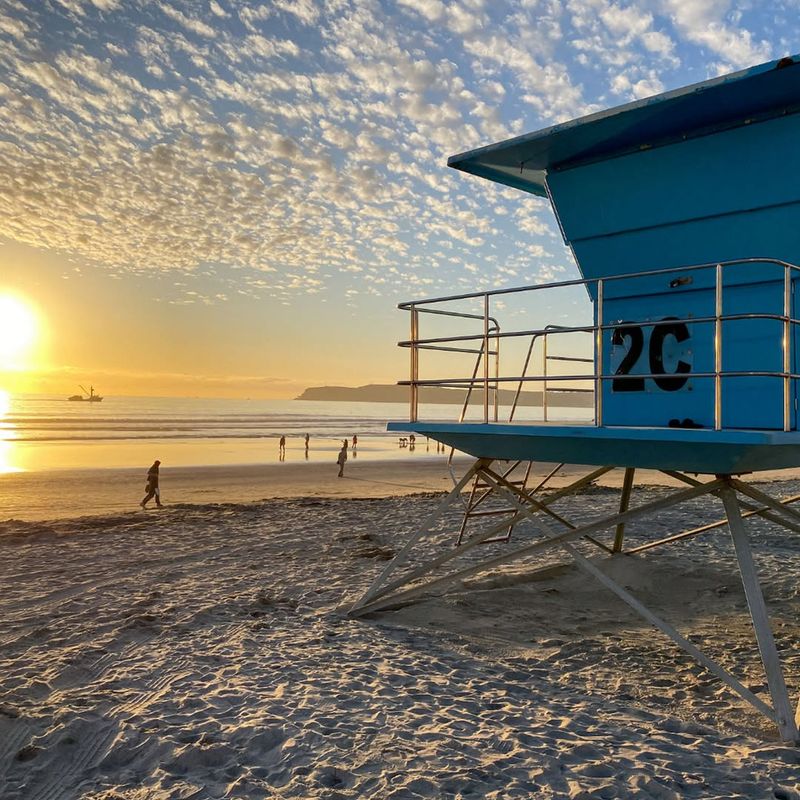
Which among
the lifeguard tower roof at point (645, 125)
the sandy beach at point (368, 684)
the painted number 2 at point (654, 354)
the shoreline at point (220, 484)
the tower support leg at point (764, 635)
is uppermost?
the lifeguard tower roof at point (645, 125)

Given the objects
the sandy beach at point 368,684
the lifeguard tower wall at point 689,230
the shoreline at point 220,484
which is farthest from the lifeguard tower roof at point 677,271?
the shoreline at point 220,484

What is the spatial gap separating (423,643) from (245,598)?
2.60m

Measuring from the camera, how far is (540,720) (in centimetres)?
496

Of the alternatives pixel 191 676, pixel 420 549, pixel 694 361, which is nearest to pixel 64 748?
pixel 191 676

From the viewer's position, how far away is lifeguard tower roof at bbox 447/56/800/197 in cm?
564

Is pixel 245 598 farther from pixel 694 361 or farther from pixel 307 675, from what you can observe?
pixel 694 361

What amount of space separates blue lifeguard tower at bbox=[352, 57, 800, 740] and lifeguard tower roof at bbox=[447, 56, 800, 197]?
0.6 inches

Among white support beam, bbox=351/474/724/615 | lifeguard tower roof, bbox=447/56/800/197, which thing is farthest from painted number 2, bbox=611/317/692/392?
lifeguard tower roof, bbox=447/56/800/197

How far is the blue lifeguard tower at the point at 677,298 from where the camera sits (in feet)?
18.5

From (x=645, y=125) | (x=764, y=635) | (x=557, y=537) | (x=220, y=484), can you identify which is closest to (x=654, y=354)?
(x=557, y=537)

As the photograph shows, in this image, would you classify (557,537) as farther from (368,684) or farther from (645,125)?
(645,125)

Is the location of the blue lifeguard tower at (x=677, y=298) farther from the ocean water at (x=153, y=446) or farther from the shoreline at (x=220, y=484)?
the ocean water at (x=153, y=446)

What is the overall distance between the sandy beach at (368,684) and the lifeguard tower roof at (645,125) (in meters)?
5.03

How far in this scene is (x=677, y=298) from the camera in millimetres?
6594
